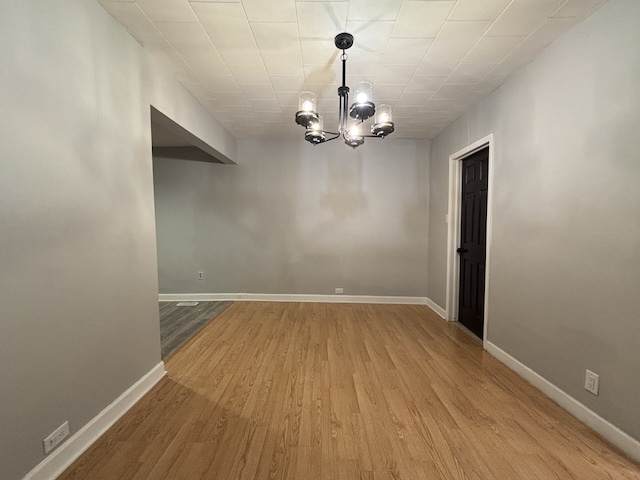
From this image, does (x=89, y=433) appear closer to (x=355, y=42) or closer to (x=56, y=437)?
(x=56, y=437)

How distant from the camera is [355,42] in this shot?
201cm

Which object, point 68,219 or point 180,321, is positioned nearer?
point 68,219

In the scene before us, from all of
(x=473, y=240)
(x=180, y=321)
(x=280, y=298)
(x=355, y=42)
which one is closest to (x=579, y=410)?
(x=473, y=240)

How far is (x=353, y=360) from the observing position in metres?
2.63

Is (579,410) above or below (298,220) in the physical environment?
below

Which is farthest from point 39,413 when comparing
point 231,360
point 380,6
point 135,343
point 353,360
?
point 380,6

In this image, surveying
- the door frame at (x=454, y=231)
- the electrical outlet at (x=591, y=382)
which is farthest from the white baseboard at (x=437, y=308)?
the electrical outlet at (x=591, y=382)

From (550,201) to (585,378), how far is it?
1.25 meters

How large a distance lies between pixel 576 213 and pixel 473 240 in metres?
1.48

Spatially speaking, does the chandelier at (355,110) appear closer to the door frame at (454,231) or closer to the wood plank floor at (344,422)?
the door frame at (454,231)

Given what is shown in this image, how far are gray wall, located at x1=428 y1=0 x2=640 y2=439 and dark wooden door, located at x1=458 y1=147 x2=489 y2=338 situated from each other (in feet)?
1.34

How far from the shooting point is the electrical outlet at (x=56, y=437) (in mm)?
1354

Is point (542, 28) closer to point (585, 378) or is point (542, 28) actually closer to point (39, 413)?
point (585, 378)

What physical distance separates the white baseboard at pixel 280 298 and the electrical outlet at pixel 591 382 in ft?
9.05
